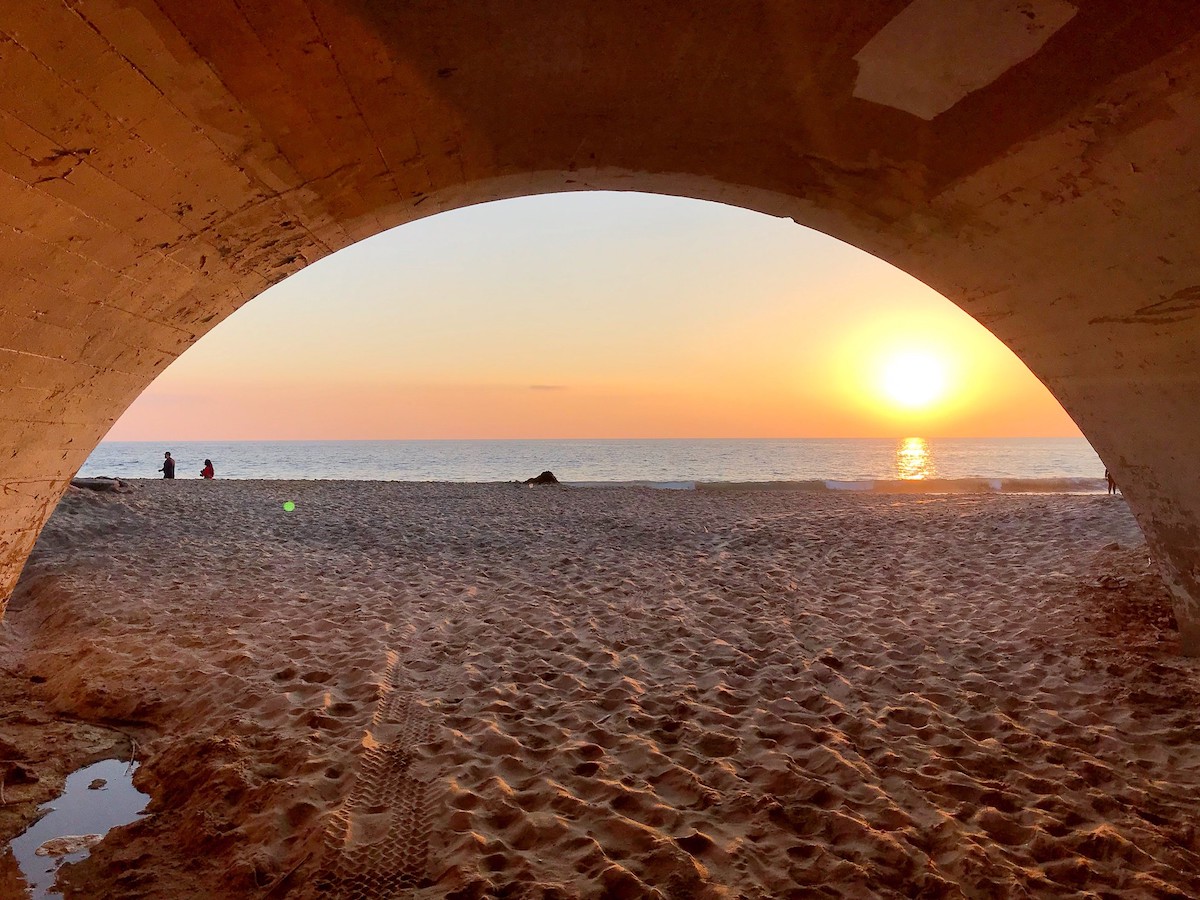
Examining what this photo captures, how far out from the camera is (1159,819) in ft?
9.61

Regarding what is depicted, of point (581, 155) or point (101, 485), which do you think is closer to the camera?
point (581, 155)

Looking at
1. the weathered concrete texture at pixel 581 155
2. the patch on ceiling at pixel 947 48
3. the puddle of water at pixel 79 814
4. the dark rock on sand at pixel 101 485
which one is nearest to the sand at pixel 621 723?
the puddle of water at pixel 79 814

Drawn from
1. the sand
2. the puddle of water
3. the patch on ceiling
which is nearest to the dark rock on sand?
the sand

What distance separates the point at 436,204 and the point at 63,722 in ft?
12.9

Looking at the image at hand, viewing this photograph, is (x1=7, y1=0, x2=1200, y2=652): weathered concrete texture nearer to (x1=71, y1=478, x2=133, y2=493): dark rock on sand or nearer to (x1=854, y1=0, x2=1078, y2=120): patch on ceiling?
(x1=854, y1=0, x2=1078, y2=120): patch on ceiling

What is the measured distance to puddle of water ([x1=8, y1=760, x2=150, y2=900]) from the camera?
9.11 ft

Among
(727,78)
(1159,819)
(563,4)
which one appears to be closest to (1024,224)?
(727,78)

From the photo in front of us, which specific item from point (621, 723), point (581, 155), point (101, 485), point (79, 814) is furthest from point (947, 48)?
point (101, 485)

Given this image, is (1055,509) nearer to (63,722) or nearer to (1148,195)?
(1148,195)

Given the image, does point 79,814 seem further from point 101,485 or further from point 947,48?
point 101,485

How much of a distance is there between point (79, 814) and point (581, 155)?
413 centimetres

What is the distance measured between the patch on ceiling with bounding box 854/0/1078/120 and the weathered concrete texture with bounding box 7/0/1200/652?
0.04 ft

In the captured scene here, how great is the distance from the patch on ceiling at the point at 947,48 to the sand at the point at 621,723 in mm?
3058

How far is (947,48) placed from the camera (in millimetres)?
2607
